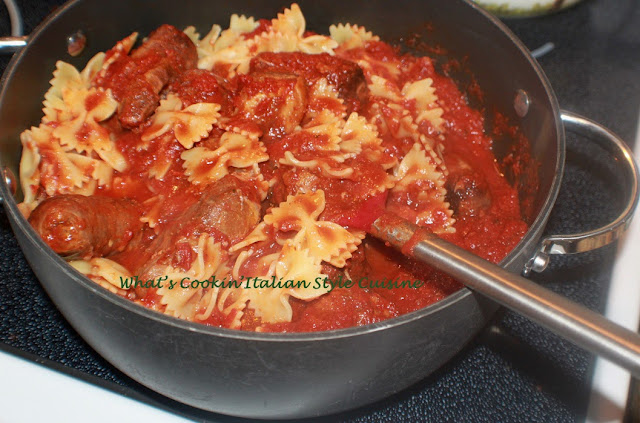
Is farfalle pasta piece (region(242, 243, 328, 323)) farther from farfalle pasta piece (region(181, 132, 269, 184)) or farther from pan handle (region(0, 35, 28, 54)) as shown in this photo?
pan handle (region(0, 35, 28, 54))

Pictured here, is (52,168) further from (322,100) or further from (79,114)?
(322,100)

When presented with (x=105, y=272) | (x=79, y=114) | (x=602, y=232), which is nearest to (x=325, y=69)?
(x=79, y=114)

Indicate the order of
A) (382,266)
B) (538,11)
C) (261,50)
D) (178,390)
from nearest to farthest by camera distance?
(178,390) < (382,266) < (261,50) < (538,11)

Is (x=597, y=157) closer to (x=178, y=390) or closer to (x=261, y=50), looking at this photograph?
(x=261, y=50)

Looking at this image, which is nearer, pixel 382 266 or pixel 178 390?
pixel 178 390

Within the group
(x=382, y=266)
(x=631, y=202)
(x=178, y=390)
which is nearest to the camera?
(x=178, y=390)

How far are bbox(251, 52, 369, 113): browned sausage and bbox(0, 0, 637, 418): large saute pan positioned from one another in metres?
0.83

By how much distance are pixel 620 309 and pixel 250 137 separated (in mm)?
2121

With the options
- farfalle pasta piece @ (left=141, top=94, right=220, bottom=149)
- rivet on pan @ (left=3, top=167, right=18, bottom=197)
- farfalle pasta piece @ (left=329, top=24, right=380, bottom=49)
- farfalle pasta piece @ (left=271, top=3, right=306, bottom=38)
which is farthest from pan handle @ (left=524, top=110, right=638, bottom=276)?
rivet on pan @ (left=3, top=167, right=18, bottom=197)

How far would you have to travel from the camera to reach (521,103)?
3656mm

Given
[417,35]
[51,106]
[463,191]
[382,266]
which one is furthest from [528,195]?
[51,106]

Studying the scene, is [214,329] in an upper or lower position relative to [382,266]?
upper

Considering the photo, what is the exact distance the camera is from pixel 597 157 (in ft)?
13.7

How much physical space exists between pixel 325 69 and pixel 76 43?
1410mm
